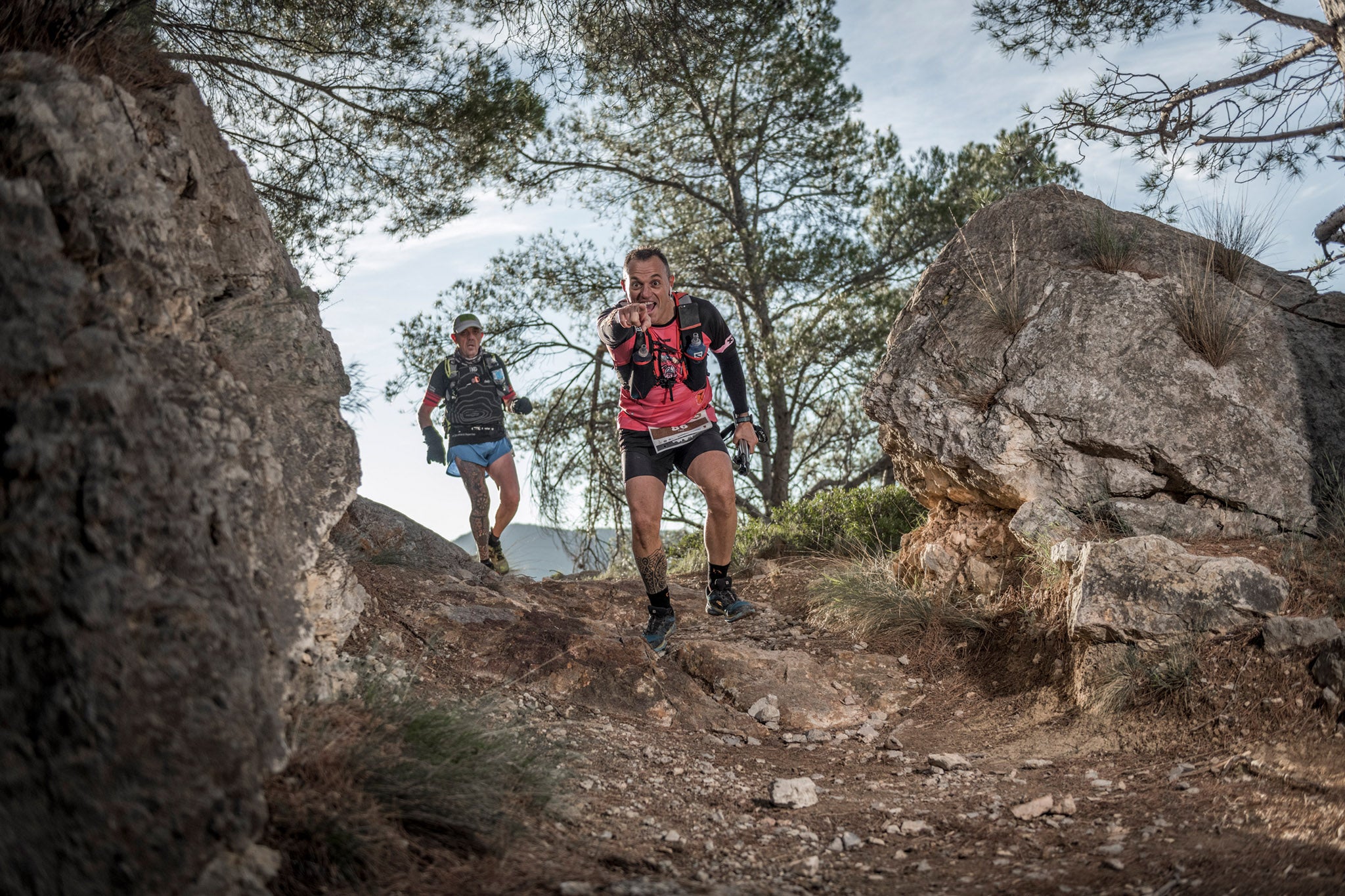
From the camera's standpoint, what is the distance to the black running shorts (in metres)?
5.14

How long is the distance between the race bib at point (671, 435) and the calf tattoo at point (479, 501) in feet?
10.1

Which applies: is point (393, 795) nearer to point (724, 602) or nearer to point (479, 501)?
point (724, 602)

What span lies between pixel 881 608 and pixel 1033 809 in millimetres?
2527

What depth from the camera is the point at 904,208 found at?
11.5m

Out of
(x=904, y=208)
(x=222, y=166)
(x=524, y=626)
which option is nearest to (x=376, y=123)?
(x=222, y=166)

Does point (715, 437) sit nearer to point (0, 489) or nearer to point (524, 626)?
point (524, 626)

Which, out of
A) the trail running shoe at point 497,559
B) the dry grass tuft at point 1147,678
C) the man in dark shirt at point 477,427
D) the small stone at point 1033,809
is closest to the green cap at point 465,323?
the man in dark shirt at point 477,427

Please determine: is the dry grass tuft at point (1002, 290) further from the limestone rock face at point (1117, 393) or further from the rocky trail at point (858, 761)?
the rocky trail at point (858, 761)

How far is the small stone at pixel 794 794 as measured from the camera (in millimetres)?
3500

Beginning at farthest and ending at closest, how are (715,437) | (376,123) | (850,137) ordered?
(850,137), (376,123), (715,437)

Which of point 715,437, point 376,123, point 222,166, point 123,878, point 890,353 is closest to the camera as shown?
point 123,878

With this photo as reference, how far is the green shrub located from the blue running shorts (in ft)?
8.40

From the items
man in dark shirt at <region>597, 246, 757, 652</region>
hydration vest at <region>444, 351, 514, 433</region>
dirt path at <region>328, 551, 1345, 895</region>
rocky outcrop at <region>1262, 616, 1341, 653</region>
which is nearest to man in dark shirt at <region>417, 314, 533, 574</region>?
hydration vest at <region>444, 351, 514, 433</region>

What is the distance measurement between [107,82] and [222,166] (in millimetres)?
913
